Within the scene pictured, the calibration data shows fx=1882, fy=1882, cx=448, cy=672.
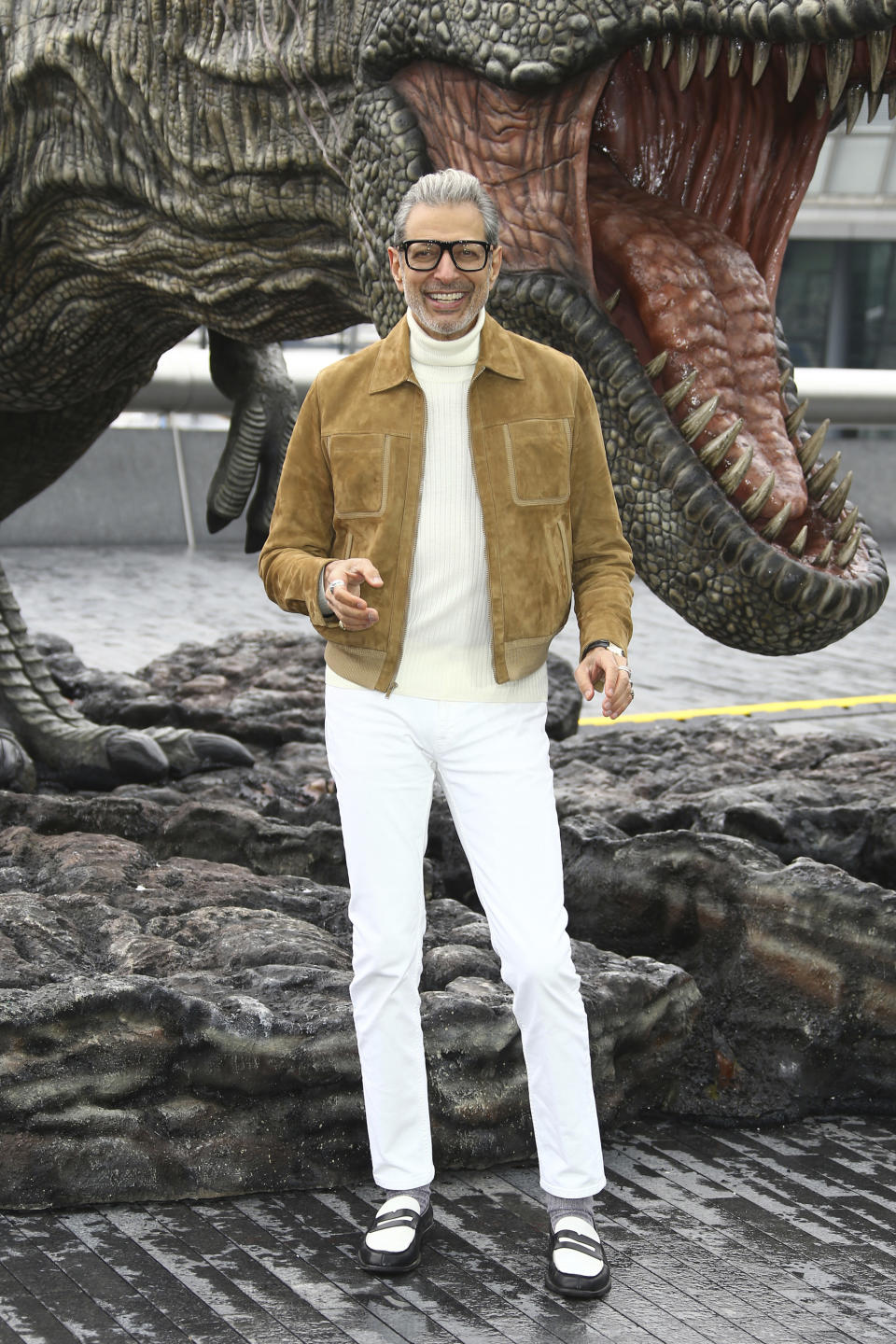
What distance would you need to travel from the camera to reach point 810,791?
13.0 ft

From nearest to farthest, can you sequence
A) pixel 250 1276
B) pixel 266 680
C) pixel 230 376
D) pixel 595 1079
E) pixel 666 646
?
pixel 250 1276, pixel 595 1079, pixel 230 376, pixel 266 680, pixel 666 646

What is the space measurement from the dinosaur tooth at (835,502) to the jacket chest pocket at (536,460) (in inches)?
23.7

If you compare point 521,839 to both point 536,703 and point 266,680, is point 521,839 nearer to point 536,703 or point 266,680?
point 536,703

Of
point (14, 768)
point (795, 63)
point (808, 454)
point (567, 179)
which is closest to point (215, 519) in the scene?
point (14, 768)

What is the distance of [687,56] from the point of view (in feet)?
8.82

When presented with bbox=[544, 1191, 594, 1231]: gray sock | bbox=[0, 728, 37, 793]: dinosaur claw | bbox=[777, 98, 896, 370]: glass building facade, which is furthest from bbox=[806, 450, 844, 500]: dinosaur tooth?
bbox=[777, 98, 896, 370]: glass building facade

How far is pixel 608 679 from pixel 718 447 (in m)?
0.60

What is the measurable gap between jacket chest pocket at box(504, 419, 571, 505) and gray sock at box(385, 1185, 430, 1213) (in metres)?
0.88

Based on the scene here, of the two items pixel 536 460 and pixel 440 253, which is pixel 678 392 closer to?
pixel 536 460

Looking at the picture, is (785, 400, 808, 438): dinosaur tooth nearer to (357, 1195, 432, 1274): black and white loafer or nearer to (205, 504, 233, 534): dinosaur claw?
(357, 1195, 432, 1274): black and white loafer

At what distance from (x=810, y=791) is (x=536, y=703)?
1737mm

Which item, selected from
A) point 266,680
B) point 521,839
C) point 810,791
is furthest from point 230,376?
point 521,839

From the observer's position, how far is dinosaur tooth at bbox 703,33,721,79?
8.66ft

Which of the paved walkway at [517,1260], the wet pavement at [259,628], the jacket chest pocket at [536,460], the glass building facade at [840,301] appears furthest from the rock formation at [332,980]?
the glass building facade at [840,301]
